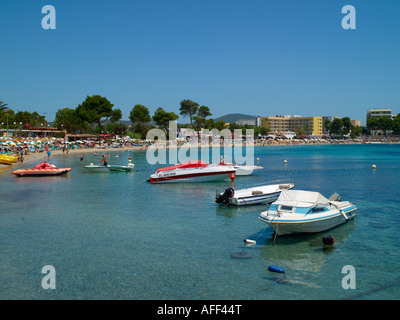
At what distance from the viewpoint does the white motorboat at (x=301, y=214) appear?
18375 mm

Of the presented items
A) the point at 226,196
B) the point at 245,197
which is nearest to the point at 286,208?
the point at 245,197

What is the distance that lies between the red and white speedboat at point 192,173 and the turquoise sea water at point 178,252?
9255mm

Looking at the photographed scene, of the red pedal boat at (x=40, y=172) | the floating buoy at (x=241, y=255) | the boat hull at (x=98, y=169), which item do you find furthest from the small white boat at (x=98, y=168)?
the floating buoy at (x=241, y=255)

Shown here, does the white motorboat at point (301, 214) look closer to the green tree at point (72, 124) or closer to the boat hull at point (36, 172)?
the boat hull at point (36, 172)

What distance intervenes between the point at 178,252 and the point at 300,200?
7.40 m

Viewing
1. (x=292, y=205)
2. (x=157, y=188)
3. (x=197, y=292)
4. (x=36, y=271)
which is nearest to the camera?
(x=197, y=292)

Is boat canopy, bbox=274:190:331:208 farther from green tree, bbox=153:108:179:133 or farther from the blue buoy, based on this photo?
green tree, bbox=153:108:179:133

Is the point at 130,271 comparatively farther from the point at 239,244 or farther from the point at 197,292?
the point at 239,244

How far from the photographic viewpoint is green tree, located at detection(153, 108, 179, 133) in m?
152

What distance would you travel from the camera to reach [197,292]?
1288cm

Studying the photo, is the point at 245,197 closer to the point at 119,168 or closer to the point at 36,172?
the point at 119,168

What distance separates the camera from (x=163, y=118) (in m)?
152

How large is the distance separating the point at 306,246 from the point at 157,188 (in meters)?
21.8
